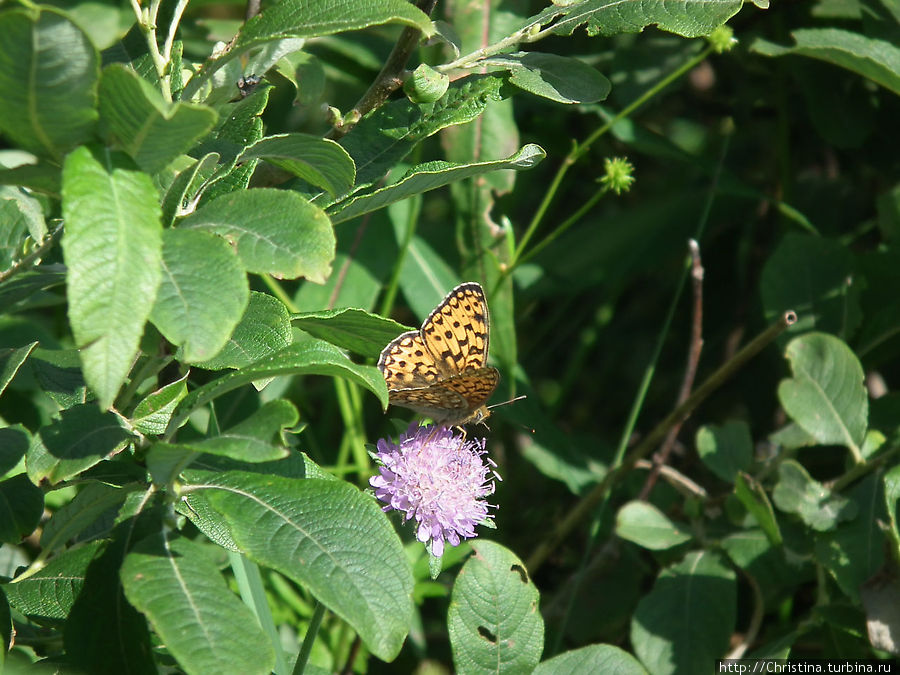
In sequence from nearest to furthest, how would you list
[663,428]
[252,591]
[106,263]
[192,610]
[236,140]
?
[106,263], [192,610], [236,140], [252,591], [663,428]

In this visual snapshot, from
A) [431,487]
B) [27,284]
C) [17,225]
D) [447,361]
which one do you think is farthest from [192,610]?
[447,361]

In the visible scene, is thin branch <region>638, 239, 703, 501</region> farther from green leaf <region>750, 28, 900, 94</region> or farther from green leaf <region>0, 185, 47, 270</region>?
green leaf <region>0, 185, 47, 270</region>

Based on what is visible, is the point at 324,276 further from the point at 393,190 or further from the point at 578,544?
the point at 578,544

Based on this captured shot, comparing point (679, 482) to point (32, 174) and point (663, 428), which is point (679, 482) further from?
point (32, 174)

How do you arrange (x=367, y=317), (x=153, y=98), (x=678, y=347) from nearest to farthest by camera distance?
1. (x=153, y=98)
2. (x=367, y=317)
3. (x=678, y=347)

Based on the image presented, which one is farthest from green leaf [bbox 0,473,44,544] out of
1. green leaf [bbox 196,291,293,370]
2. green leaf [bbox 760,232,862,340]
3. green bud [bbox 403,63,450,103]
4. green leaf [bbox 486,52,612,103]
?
green leaf [bbox 760,232,862,340]

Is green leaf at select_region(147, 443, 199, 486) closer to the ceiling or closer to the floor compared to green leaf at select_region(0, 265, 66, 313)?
closer to the floor

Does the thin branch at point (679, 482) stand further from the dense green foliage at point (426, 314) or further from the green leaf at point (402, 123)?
the green leaf at point (402, 123)

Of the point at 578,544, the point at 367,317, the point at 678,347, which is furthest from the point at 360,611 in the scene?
the point at 678,347
